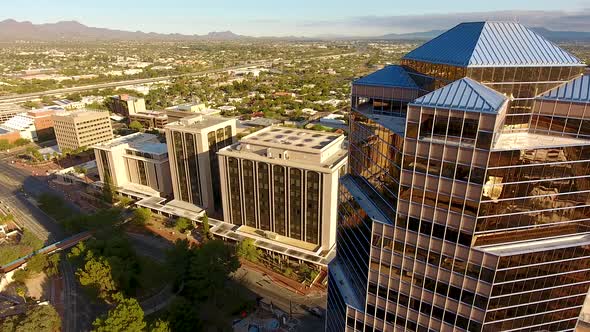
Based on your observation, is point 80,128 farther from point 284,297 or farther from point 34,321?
point 284,297

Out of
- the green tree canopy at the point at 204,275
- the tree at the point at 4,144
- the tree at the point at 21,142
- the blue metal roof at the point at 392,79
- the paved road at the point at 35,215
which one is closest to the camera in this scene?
the blue metal roof at the point at 392,79

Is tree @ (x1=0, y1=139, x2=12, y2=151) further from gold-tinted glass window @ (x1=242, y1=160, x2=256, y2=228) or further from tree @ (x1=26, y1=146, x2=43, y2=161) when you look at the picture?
gold-tinted glass window @ (x1=242, y1=160, x2=256, y2=228)

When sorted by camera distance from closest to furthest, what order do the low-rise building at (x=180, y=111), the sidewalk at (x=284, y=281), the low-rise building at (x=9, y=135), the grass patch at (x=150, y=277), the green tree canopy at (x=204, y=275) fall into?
the green tree canopy at (x=204, y=275) < the grass patch at (x=150, y=277) < the sidewalk at (x=284, y=281) < the low-rise building at (x=180, y=111) < the low-rise building at (x=9, y=135)

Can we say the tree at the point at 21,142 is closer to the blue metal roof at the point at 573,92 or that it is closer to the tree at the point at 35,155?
the tree at the point at 35,155

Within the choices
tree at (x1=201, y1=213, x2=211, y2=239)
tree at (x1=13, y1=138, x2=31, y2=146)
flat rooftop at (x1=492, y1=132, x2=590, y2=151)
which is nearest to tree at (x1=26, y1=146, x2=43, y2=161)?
tree at (x1=13, y1=138, x2=31, y2=146)

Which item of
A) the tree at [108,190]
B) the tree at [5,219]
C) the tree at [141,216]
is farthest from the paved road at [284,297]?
the tree at [5,219]

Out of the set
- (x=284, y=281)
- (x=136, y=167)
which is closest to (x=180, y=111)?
(x=136, y=167)

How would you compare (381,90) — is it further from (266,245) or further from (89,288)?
(89,288)
